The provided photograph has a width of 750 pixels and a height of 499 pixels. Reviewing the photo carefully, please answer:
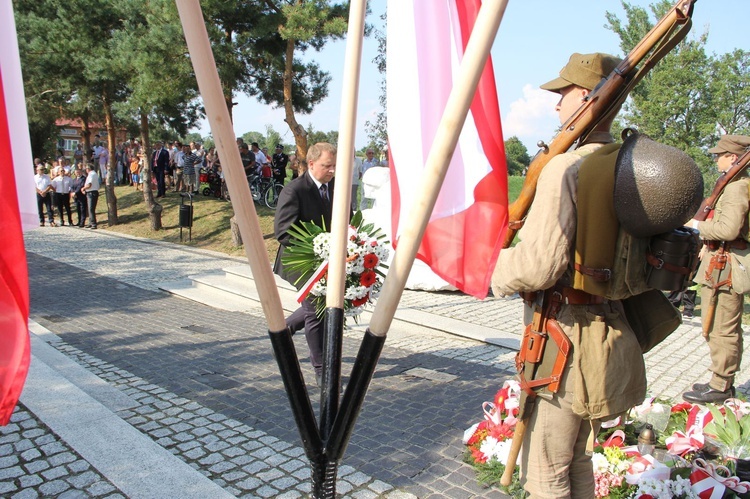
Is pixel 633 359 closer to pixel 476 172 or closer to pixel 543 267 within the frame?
pixel 543 267

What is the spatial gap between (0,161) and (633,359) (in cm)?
229

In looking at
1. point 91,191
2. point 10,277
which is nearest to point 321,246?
point 10,277

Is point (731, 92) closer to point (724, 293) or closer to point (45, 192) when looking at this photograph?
point (724, 293)

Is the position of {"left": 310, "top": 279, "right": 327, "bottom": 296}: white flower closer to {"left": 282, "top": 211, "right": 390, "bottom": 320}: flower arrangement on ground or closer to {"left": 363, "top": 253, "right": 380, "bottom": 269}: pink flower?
{"left": 282, "top": 211, "right": 390, "bottom": 320}: flower arrangement on ground

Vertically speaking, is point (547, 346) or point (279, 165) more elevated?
point (279, 165)

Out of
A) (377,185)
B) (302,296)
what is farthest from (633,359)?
(377,185)

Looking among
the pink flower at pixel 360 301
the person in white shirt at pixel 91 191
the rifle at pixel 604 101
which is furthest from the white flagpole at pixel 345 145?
the person in white shirt at pixel 91 191

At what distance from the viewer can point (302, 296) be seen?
15.1 ft

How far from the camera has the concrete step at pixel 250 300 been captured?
25.0ft

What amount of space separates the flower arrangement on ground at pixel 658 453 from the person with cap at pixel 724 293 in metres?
0.89

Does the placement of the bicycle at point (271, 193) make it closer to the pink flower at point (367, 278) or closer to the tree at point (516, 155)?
the pink flower at point (367, 278)

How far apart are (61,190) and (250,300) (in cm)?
1475

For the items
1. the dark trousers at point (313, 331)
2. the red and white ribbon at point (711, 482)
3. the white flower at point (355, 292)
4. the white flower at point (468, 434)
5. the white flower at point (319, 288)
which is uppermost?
the white flower at point (319, 288)

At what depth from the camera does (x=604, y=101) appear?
2.37m
